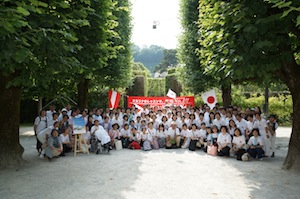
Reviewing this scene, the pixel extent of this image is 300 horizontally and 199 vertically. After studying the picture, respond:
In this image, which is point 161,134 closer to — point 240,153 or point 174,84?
point 240,153

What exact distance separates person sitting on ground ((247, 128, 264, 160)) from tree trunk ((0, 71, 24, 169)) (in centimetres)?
755

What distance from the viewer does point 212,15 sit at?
804 centimetres

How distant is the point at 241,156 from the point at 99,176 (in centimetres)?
499

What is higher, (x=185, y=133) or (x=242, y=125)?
(x=242, y=125)

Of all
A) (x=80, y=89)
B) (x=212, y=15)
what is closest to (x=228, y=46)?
(x=212, y=15)

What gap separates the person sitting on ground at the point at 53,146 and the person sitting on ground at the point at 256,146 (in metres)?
6.59

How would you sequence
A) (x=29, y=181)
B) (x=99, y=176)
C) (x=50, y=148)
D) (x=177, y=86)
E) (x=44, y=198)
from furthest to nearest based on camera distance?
(x=177, y=86), (x=50, y=148), (x=99, y=176), (x=29, y=181), (x=44, y=198)

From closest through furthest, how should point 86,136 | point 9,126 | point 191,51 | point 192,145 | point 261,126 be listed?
point 9,126, point 261,126, point 86,136, point 192,145, point 191,51

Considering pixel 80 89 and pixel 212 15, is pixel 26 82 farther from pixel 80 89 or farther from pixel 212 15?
pixel 80 89

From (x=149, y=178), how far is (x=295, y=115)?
14.9 feet

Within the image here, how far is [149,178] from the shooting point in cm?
734

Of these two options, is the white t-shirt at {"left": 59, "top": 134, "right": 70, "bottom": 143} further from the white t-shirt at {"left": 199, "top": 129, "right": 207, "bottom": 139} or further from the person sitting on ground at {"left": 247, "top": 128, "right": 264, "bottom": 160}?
the person sitting on ground at {"left": 247, "top": 128, "right": 264, "bottom": 160}

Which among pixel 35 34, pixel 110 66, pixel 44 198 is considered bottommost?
pixel 44 198

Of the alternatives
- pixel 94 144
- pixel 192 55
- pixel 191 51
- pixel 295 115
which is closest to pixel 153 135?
pixel 94 144
